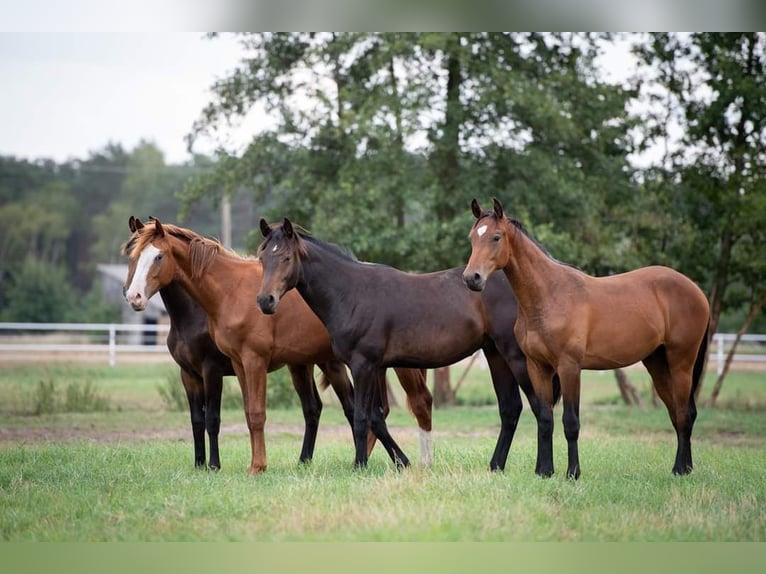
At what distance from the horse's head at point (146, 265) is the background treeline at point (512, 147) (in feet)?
22.4

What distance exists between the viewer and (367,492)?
6898mm

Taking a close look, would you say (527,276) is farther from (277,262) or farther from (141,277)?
(141,277)

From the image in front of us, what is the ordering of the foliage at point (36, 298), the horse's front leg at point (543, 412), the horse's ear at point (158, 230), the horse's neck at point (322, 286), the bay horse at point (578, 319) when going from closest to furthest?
the bay horse at point (578, 319)
the horse's front leg at point (543, 412)
the horse's neck at point (322, 286)
the horse's ear at point (158, 230)
the foliage at point (36, 298)

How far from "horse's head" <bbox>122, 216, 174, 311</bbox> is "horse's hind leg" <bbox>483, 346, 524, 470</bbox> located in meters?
3.02

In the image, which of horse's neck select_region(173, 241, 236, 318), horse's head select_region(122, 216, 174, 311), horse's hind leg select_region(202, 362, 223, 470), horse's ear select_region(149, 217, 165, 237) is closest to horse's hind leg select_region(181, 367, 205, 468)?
horse's hind leg select_region(202, 362, 223, 470)

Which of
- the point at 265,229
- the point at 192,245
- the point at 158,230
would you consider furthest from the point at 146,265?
the point at 265,229

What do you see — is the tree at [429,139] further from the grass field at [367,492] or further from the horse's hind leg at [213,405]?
the horse's hind leg at [213,405]

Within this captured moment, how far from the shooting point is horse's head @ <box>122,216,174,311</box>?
8.10 meters

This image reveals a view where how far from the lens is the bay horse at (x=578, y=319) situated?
788 cm

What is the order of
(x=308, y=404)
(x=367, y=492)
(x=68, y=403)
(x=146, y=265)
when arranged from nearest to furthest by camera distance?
(x=367, y=492), (x=146, y=265), (x=308, y=404), (x=68, y=403)

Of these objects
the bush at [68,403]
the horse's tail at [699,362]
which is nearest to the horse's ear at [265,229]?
the horse's tail at [699,362]

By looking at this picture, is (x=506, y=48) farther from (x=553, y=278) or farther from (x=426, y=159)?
(x=553, y=278)

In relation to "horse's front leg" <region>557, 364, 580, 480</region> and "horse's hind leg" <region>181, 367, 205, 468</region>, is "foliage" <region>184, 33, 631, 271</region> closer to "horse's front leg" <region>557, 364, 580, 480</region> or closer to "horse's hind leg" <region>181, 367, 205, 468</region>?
"horse's hind leg" <region>181, 367, 205, 468</region>

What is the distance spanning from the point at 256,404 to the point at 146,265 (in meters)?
1.57
